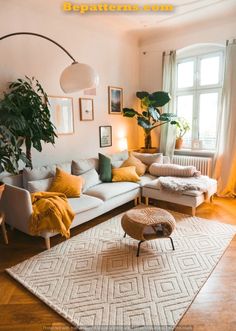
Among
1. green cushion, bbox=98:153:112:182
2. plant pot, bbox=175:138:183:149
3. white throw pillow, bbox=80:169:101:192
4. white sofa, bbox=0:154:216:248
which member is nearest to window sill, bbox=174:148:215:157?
plant pot, bbox=175:138:183:149

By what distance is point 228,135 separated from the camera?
4168 mm

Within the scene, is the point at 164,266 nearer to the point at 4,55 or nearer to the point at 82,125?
the point at 82,125

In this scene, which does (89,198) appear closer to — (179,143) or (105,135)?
(105,135)

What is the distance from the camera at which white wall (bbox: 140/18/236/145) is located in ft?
13.6

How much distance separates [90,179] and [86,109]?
4.57ft

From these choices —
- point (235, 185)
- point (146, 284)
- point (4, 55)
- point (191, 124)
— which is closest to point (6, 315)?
point (146, 284)

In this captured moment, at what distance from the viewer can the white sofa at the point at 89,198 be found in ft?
8.44

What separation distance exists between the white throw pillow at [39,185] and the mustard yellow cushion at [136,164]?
4.82 ft

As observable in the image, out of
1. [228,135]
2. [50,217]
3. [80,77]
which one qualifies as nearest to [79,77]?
[80,77]

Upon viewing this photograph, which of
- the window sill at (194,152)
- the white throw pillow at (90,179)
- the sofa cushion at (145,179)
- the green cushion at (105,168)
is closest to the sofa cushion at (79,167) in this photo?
the white throw pillow at (90,179)

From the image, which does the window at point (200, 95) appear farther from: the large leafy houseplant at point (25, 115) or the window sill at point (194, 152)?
the large leafy houseplant at point (25, 115)

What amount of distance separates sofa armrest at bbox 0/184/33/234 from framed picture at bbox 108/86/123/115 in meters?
2.68

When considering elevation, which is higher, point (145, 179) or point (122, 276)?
point (145, 179)

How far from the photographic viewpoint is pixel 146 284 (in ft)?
6.62
